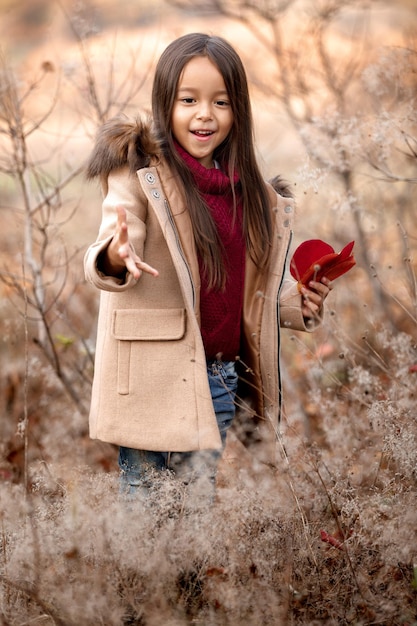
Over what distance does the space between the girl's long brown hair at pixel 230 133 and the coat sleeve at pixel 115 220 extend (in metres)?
0.16

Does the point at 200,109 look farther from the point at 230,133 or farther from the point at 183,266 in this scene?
the point at 183,266

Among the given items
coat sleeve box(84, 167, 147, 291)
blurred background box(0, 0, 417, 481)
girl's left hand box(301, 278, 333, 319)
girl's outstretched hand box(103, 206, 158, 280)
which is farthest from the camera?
blurred background box(0, 0, 417, 481)

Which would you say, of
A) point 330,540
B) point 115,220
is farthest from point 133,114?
point 330,540

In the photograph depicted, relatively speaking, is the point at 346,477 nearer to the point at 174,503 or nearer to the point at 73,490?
the point at 174,503

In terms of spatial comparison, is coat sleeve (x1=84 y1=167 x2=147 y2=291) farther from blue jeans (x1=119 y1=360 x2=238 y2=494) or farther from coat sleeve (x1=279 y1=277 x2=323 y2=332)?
coat sleeve (x1=279 y1=277 x2=323 y2=332)

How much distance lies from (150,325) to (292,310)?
23.1 inches

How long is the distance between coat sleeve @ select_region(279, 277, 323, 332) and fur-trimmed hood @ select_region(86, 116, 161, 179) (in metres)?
0.71

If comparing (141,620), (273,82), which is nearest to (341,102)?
(273,82)

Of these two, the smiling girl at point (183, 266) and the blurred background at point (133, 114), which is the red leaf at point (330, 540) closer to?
the smiling girl at point (183, 266)

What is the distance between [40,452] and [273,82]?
2.86 metres

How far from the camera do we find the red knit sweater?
250 cm

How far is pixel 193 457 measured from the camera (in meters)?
2.58

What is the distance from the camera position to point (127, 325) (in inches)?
95.4

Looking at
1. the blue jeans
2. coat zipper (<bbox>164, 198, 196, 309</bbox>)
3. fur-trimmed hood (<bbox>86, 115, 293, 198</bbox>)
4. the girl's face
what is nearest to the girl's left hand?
the blue jeans
